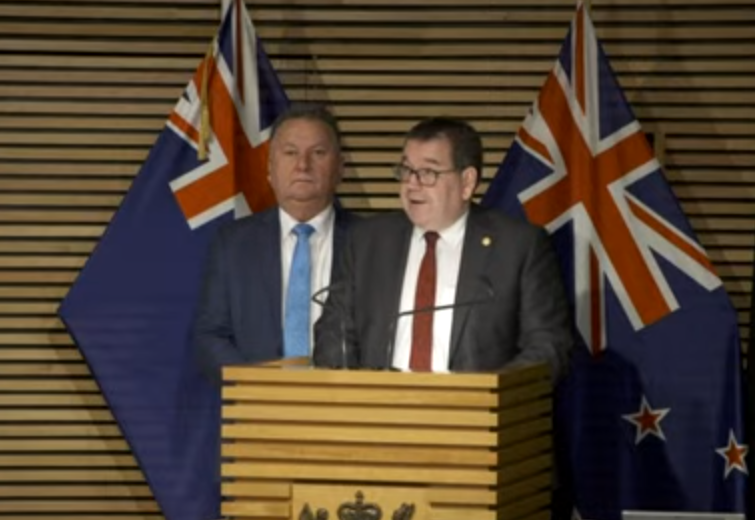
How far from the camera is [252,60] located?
738cm

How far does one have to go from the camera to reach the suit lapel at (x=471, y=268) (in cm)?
577

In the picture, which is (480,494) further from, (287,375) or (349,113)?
(349,113)

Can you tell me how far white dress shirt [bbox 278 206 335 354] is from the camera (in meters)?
6.73

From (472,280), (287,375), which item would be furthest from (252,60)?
(287,375)

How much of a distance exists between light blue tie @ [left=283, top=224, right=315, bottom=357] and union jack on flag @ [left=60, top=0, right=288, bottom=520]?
637 millimetres

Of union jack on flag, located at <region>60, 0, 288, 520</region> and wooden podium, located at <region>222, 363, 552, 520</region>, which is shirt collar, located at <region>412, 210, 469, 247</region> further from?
union jack on flag, located at <region>60, 0, 288, 520</region>

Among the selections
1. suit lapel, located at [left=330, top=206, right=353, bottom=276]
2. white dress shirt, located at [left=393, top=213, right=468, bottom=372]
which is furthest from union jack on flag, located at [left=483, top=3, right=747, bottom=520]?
white dress shirt, located at [left=393, top=213, right=468, bottom=372]

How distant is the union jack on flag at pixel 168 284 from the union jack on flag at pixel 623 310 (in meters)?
1.06

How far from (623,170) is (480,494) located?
8.06 feet

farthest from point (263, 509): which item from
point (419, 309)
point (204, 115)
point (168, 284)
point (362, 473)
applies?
point (204, 115)

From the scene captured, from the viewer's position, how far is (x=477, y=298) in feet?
19.0

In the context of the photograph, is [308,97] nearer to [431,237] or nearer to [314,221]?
[314,221]

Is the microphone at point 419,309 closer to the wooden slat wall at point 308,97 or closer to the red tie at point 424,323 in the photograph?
the red tie at point 424,323

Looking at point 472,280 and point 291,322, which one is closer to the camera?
point 472,280
